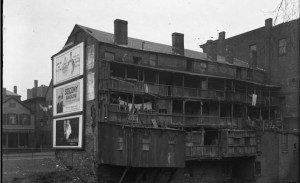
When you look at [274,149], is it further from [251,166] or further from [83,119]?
[83,119]

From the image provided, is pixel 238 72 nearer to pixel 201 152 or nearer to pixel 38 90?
pixel 201 152

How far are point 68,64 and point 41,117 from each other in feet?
86.4

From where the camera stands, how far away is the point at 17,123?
189 ft

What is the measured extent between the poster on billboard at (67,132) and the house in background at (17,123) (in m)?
19.2

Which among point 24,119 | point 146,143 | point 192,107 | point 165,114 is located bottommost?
point 146,143

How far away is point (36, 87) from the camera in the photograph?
6500cm

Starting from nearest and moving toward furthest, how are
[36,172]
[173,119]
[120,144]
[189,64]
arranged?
[120,144] → [36,172] → [173,119] → [189,64]

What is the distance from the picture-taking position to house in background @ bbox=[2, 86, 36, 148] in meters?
56.3

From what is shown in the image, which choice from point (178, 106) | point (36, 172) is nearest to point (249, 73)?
point (178, 106)

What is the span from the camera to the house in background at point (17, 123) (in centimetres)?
5628

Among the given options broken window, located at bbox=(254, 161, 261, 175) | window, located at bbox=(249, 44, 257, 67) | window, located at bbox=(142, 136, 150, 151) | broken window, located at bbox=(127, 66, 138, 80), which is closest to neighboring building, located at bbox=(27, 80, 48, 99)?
broken window, located at bbox=(127, 66, 138, 80)

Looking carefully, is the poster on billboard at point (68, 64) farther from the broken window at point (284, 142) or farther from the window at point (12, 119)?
the broken window at point (284, 142)

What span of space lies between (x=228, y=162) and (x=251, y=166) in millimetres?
2682

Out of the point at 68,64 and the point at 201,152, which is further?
the point at 68,64
